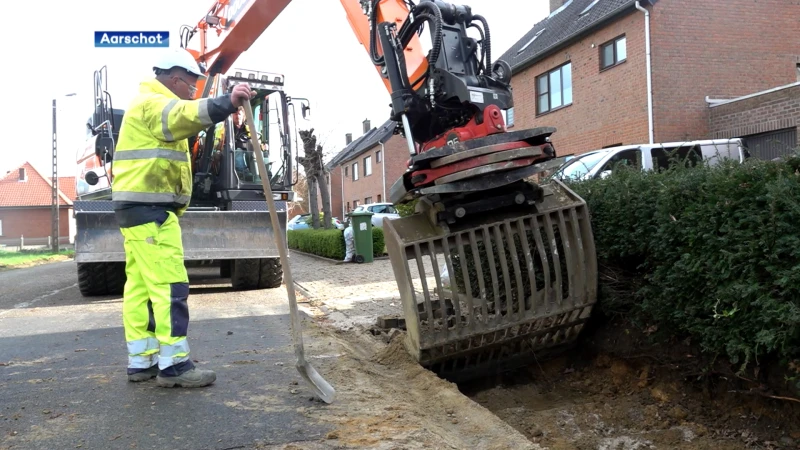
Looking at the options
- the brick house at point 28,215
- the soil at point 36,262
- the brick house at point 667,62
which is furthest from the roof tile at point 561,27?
the brick house at point 28,215

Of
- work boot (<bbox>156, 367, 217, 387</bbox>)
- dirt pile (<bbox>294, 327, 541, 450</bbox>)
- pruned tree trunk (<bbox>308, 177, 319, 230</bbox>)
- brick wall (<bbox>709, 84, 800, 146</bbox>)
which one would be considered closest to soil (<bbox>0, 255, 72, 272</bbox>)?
pruned tree trunk (<bbox>308, 177, 319, 230</bbox>)

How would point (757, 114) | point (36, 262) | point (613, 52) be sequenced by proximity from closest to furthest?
1. point (757, 114)
2. point (613, 52)
3. point (36, 262)

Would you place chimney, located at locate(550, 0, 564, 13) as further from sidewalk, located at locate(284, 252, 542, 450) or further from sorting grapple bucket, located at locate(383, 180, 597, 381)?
sorting grapple bucket, located at locate(383, 180, 597, 381)

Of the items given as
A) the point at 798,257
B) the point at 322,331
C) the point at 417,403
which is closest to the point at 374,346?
the point at 322,331

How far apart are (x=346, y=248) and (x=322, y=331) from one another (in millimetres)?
8525

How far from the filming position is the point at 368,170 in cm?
4066

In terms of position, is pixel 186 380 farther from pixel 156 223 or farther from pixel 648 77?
pixel 648 77

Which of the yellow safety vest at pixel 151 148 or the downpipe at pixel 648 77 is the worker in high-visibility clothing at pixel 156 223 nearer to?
the yellow safety vest at pixel 151 148

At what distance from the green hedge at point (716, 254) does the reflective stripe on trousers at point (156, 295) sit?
275 cm

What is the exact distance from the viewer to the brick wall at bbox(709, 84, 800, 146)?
42.4 ft

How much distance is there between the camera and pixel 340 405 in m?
3.32

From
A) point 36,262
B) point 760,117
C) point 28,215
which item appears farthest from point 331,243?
point 28,215

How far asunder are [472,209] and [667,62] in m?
13.3

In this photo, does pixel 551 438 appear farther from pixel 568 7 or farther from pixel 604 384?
pixel 568 7
